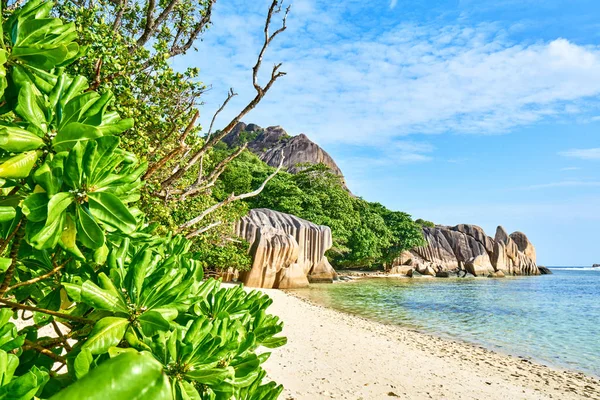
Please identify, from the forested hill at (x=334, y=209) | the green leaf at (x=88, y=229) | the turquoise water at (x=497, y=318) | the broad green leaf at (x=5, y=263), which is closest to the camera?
the green leaf at (x=88, y=229)

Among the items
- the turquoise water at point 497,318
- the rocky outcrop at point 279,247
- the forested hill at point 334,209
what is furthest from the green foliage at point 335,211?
the turquoise water at point 497,318

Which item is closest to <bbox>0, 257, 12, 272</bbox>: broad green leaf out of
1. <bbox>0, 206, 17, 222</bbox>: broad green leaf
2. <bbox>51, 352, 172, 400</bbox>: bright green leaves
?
<bbox>0, 206, 17, 222</bbox>: broad green leaf

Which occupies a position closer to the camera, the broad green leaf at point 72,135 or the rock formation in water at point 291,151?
the broad green leaf at point 72,135

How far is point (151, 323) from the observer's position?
0.86m

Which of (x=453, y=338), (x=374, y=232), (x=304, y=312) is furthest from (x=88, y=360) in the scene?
(x=374, y=232)

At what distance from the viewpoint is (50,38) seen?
0.97 meters

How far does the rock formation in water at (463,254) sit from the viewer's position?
3600 centimetres

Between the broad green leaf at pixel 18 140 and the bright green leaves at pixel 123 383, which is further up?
the broad green leaf at pixel 18 140

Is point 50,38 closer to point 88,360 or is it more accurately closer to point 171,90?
point 88,360

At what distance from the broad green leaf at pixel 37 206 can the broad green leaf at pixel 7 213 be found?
0.31ft

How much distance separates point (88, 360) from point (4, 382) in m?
0.13

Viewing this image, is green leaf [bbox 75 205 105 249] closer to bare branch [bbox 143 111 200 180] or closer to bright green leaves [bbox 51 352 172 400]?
bright green leaves [bbox 51 352 172 400]

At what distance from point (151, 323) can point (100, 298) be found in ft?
0.43

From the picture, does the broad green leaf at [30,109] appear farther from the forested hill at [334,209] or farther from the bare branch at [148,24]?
the forested hill at [334,209]
